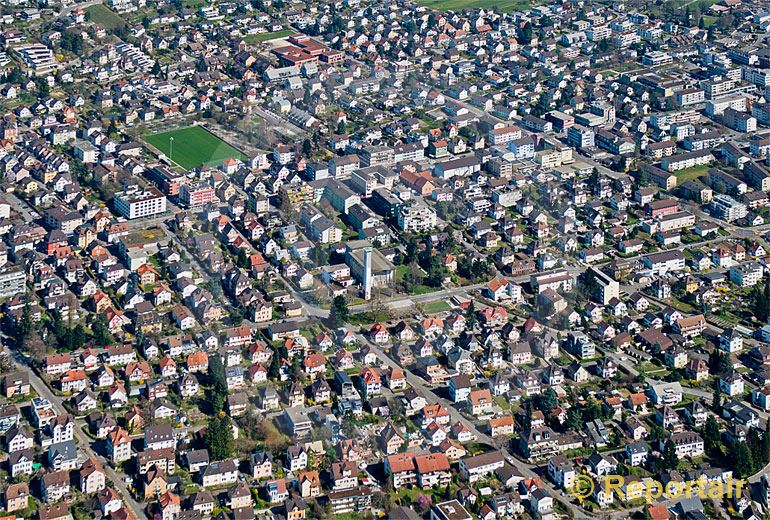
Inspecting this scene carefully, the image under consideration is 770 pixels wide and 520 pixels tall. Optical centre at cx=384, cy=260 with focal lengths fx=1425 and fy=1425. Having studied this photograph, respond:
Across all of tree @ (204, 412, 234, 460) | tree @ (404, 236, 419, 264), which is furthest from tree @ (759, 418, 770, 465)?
tree @ (404, 236, 419, 264)

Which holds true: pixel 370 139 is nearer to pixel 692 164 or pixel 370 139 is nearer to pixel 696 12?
pixel 692 164

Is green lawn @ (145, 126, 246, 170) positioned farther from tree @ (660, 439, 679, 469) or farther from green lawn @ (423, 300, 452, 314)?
tree @ (660, 439, 679, 469)

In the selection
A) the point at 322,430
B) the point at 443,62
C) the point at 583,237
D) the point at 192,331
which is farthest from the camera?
the point at 443,62

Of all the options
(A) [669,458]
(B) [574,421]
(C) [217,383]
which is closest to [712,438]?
(A) [669,458]

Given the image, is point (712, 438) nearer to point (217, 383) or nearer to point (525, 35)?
point (217, 383)

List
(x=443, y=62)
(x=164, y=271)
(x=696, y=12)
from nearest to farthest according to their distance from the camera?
(x=164, y=271), (x=443, y=62), (x=696, y=12)

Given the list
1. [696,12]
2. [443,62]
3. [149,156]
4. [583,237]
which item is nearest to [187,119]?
[149,156]

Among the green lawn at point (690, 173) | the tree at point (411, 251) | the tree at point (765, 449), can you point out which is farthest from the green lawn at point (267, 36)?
the tree at point (765, 449)

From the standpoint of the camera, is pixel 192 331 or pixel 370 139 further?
pixel 370 139
